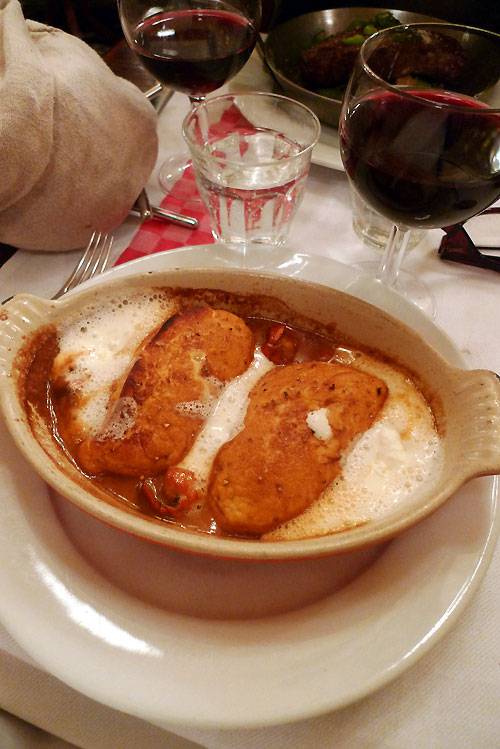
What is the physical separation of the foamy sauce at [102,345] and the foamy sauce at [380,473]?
10.5 inches

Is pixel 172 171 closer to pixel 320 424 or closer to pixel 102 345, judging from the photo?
pixel 102 345

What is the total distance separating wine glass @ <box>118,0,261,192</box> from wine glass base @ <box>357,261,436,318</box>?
1.54ft

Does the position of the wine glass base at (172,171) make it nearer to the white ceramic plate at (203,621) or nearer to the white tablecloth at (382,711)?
the white ceramic plate at (203,621)

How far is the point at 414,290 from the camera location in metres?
0.95

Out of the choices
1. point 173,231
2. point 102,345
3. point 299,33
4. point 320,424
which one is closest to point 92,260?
point 173,231

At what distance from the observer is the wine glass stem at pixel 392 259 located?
918 mm

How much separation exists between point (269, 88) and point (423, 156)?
73cm

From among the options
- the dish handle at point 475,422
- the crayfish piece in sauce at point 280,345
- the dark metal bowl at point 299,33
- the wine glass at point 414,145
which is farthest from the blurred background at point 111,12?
the dish handle at point 475,422

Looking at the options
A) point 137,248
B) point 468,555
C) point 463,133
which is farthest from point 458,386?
point 137,248

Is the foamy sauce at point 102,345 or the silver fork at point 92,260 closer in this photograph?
the foamy sauce at point 102,345

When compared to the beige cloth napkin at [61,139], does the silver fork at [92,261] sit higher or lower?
lower

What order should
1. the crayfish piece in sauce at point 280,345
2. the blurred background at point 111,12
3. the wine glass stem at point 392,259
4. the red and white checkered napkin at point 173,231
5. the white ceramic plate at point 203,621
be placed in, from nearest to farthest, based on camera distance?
the white ceramic plate at point 203,621 < the crayfish piece in sauce at point 280,345 < the wine glass stem at point 392,259 < the red and white checkered napkin at point 173,231 < the blurred background at point 111,12

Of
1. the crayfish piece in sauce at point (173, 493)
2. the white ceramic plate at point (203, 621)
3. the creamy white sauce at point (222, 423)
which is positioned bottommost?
the white ceramic plate at point (203, 621)

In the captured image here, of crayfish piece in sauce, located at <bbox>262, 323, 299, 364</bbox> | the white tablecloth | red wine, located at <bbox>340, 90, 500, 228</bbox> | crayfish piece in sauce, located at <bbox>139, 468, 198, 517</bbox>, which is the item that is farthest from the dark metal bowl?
the white tablecloth
